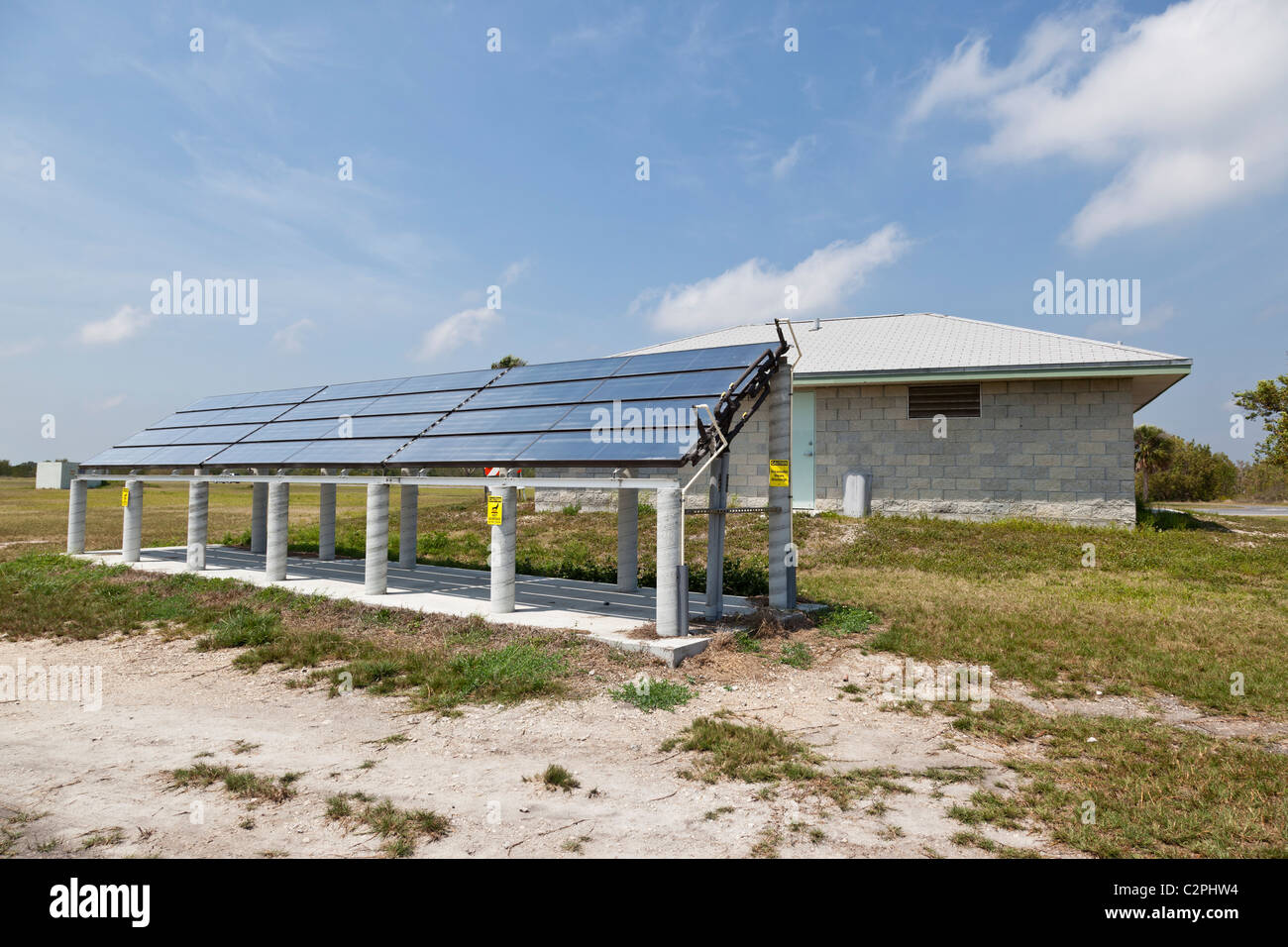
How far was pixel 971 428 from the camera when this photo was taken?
22516mm

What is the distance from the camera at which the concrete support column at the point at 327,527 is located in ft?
64.8

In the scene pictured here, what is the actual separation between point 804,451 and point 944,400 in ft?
15.5

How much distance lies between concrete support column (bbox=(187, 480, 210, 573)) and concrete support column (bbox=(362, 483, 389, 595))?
21.8ft

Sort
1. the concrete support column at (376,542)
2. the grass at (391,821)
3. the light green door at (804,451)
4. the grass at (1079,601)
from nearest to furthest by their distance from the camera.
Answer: the grass at (391,821)
the grass at (1079,601)
the concrete support column at (376,542)
the light green door at (804,451)

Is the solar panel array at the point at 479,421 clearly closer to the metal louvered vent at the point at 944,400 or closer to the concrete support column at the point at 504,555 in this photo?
the concrete support column at the point at 504,555

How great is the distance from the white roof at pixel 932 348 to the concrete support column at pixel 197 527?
608 inches

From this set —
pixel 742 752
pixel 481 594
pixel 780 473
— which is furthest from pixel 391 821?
pixel 481 594

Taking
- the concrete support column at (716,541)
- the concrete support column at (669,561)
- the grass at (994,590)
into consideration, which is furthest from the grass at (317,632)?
the concrete support column at (716,541)

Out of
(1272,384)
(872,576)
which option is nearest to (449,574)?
(872,576)
